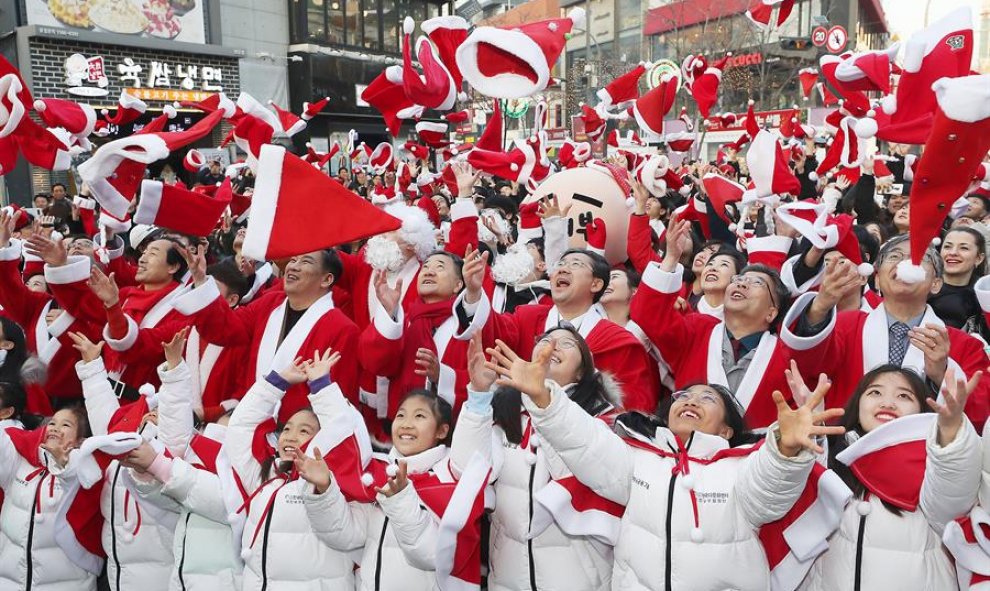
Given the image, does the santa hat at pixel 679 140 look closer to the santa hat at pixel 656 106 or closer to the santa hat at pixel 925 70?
the santa hat at pixel 656 106

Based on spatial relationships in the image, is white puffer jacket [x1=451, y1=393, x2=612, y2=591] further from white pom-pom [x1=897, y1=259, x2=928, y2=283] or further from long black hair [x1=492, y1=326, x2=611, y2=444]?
white pom-pom [x1=897, y1=259, x2=928, y2=283]

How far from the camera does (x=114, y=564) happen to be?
3.08 m

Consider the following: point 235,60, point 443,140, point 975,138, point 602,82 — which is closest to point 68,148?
point 443,140

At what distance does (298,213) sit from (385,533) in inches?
44.8

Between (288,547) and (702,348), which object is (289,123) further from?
(288,547)

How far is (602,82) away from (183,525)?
69.9 ft

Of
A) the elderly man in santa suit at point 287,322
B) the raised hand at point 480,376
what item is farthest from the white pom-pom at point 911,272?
the elderly man in santa suit at point 287,322

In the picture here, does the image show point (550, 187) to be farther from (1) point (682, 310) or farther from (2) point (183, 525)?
(2) point (183, 525)

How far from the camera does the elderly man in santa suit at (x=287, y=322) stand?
363 cm

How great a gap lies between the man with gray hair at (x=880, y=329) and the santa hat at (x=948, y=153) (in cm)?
39

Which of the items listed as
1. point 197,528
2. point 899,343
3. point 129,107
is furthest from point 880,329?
point 129,107

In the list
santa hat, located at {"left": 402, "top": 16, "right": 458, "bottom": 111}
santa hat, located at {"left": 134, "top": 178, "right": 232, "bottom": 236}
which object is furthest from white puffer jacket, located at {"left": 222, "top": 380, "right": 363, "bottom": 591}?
santa hat, located at {"left": 402, "top": 16, "right": 458, "bottom": 111}

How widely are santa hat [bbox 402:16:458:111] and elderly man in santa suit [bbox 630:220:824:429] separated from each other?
2.05 metres

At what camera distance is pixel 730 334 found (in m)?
3.42
